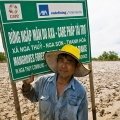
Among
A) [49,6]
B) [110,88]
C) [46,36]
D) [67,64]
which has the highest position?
[49,6]

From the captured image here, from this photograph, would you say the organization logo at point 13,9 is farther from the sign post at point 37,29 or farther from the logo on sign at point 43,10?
the logo on sign at point 43,10

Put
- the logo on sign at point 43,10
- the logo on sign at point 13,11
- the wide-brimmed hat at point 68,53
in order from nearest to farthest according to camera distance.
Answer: the logo on sign at point 13,11
the wide-brimmed hat at point 68,53
the logo on sign at point 43,10

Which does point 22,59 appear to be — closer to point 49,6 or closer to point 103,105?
point 49,6

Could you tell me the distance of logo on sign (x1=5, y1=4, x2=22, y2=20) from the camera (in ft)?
7.90

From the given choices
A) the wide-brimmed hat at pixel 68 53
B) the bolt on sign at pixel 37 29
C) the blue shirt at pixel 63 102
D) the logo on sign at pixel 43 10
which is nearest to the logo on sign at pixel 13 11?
the bolt on sign at pixel 37 29

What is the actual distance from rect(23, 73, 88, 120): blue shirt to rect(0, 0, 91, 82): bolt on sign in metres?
0.32

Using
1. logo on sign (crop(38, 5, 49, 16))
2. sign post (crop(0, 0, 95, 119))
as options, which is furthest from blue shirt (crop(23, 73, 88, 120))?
logo on sign (crop(38, 5, 49, 16))

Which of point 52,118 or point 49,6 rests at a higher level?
point 49,6

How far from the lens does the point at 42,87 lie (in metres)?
2.76

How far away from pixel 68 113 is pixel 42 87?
19.8 inches

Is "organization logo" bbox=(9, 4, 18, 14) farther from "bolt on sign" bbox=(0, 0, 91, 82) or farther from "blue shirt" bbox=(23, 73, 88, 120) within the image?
"blue shirt" bbox=(23, 73, 88, 120)

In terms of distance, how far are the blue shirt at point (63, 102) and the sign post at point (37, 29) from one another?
314mm

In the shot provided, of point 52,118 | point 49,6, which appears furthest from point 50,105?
point 49,6

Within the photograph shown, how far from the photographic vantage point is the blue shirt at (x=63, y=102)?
8.55 ft
